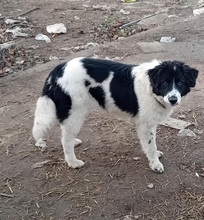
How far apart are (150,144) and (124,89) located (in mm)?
636

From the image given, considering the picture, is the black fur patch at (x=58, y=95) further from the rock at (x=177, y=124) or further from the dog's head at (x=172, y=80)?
the rock at (x=177, y=124)

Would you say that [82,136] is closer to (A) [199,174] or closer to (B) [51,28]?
(A) [199,174]

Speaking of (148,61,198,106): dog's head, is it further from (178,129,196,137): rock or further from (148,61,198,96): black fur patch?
(178,129,196,137): rock

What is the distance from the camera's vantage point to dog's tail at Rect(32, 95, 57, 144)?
4242mm

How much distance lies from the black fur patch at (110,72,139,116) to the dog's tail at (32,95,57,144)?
2.06ft

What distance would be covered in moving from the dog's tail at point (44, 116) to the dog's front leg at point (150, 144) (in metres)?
0.89

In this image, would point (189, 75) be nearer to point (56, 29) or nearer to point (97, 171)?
point (97, 171)

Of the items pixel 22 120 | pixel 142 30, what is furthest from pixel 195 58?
pixel 22 120

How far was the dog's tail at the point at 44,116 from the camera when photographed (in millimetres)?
4242

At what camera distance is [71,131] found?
169 inches

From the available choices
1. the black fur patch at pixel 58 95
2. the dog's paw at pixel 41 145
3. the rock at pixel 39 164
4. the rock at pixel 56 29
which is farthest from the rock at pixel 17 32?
the black fur patch at pixel 58 95

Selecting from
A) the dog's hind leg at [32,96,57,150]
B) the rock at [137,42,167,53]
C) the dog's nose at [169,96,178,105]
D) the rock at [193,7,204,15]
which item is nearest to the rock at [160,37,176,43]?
the rock at [137,42,167,53]

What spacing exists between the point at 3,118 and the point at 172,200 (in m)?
2.71

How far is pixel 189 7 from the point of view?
1117cm
